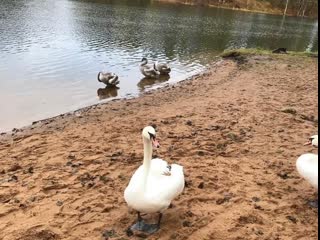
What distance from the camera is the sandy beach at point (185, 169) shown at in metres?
6.11

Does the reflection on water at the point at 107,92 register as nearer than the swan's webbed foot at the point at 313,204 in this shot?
No

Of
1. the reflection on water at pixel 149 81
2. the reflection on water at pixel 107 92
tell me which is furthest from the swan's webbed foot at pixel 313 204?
the reflection on water at pixel 149 81

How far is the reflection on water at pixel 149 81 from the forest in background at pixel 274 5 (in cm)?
5533

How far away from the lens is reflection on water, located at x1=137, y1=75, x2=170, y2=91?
19256 mm

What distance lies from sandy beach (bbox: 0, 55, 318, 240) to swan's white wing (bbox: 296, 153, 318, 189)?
1.71 ft

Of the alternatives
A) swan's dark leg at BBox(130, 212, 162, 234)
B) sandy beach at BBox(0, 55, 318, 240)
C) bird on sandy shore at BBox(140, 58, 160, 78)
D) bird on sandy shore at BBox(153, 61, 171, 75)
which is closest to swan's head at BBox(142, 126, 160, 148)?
swan's dark leg at BBox(130, 212, 162, 234)

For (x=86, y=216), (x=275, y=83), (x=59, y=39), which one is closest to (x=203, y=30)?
(x=59, y=39)

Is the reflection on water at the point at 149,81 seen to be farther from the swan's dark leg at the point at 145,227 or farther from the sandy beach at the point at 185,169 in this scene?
the swan's dark leg at the point at 145,227

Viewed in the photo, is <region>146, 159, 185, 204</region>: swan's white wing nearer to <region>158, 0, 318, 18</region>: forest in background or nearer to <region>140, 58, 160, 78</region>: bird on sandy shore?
<region>140, 58, 160, 78</region>: bird on sandy shore

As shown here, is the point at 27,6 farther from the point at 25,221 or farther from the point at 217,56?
the point at 25,221

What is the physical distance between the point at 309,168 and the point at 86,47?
21835 mm

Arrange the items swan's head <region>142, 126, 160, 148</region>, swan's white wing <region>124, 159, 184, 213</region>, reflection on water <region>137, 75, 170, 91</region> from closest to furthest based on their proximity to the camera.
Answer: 1. swan's white wing <region>124, 159, 184, 213</region>
2. swan's head <region>142, 126, 160, 148</region>
3. reflection on water <region>137, 75, 170, 91</region>

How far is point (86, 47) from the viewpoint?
1035 inches

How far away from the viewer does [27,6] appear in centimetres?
4281
